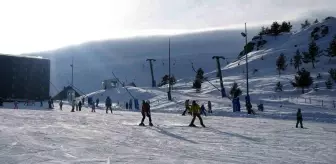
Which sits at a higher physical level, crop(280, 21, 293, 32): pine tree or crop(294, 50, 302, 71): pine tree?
crop(280, 21, 293, 32): pine tree

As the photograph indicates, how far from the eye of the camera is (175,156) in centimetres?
1008

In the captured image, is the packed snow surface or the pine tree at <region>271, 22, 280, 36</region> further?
the pine tree at <region>271, 22, 280, 36</region>

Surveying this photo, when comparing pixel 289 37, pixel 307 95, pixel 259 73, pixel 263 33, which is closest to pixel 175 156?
pixel 307 95

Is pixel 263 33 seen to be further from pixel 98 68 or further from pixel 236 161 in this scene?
pixel 236 161

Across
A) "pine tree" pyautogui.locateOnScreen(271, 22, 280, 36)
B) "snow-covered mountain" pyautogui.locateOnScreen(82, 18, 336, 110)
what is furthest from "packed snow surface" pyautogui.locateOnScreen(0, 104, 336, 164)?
"pine tree" pyautogui.locateOnScreen(271, 22, 280, 36)

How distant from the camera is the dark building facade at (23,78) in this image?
5731 cm

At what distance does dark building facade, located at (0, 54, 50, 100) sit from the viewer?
57312mm

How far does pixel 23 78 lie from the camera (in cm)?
5912

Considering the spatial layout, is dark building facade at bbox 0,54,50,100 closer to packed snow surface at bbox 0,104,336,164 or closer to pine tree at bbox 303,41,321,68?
packed snow surface at bbox 0,104,336,164

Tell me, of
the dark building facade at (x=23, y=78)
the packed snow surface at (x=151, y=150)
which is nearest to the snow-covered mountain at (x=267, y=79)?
the dark building facade at (x=23, y=78)

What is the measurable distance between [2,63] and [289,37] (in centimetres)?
8809

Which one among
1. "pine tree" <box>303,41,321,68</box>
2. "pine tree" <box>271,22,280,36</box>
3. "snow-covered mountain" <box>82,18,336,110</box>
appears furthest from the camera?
"pine tree" <box>271,22,280,36</box>

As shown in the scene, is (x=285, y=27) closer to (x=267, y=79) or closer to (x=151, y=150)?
(x=267, y=79)

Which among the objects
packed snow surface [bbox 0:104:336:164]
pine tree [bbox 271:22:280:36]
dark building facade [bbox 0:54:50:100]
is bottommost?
packed snow surface [bbox 0:104:336:164]
